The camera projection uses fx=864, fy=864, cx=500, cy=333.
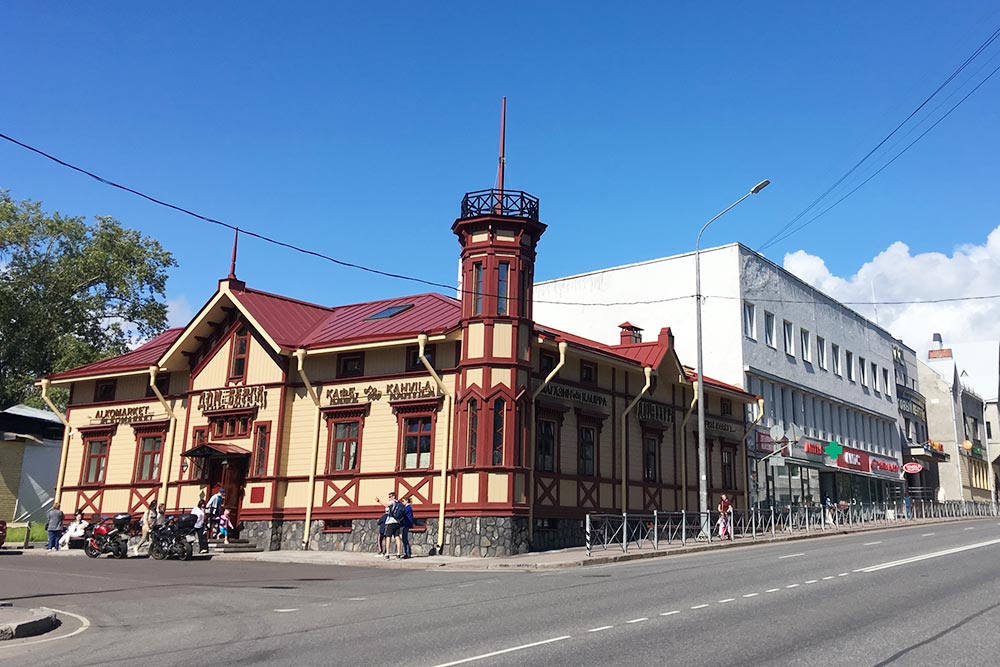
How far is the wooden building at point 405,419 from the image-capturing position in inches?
963

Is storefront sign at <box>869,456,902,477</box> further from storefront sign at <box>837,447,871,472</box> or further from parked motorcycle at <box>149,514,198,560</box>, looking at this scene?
parked motorcycle at <box>149,514,198,560</box>

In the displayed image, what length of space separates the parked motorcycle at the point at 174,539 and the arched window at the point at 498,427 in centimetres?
854

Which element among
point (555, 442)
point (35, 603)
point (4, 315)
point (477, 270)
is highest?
point (4, 315)

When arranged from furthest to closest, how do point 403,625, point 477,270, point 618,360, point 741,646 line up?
point 618,360 < point 477,270 < point 403,625 < point 741,646

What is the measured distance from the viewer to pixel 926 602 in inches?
452

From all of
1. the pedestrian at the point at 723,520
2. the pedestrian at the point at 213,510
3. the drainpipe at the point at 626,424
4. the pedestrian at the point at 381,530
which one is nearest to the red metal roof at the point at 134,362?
the pedestrian at the point at 213,510

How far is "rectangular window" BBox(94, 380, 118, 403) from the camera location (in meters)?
33.1

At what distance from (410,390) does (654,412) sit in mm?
9588

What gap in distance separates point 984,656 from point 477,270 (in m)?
18.7

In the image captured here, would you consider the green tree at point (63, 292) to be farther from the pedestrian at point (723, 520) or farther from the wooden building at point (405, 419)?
the pedestrian at point (723, 520)

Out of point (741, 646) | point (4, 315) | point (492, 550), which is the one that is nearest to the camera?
point (741, 646)

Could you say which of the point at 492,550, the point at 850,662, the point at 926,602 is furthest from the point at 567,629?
the point at 492,550

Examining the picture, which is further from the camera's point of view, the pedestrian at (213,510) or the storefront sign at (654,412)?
the storefront sign at (654,412)

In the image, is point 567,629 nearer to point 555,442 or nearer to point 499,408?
point 499,408
